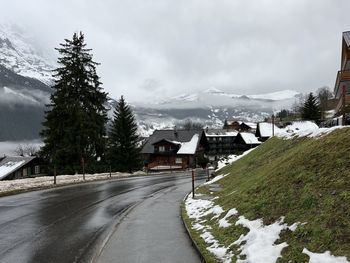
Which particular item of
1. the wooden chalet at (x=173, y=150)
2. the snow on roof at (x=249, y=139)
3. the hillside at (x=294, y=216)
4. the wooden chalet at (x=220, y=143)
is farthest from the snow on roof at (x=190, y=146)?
the hillside at (x=294, y=216)

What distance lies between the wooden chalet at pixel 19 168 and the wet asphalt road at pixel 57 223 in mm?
52277

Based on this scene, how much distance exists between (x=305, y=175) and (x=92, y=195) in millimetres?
15208

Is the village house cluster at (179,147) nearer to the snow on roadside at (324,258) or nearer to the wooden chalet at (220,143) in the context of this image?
the wooden chalet at (220,143)

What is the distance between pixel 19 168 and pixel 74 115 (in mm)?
34845

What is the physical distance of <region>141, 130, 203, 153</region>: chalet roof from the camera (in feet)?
272

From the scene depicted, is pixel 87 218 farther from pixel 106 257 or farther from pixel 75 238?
pixel 106 257

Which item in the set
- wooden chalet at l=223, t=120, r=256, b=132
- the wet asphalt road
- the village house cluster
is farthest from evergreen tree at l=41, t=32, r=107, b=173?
wooden chalet at l=223, t=120, r=256, b=132

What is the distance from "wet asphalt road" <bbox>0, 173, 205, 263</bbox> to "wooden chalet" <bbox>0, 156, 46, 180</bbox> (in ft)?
172

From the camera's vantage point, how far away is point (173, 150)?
80.1 metres

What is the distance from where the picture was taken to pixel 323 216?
7973mm

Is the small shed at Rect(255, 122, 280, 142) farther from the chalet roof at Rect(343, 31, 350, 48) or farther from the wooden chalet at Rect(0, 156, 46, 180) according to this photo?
Answer: the chalet roof at Rect(343, 31, 350, 48)

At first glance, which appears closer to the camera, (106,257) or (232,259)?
(232,259)

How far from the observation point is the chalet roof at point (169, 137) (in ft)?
272

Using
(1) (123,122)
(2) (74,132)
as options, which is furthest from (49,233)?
(1) (123,122)
